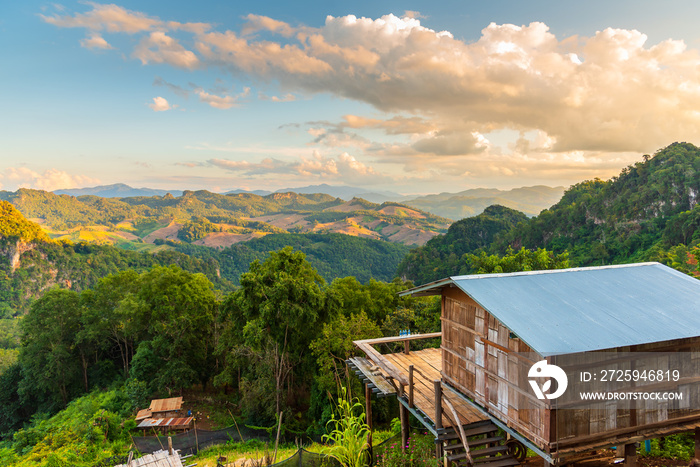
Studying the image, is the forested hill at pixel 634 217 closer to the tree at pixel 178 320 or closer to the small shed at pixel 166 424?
the tree at pixel 178 320

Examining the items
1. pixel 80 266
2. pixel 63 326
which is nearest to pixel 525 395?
pixel 63 326

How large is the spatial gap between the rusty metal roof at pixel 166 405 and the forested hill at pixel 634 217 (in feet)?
118

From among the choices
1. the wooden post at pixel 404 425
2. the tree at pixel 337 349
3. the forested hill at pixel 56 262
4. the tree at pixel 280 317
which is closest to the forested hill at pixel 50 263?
the forested hill at pixel 56 262

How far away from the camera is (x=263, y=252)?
142125 millimetres

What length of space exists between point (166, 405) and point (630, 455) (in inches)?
752

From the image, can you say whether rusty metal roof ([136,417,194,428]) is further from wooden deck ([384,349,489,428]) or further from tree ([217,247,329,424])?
wooden deck ([384,349,489,428])

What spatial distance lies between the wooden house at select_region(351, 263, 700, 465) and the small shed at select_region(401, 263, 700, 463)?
0.02 m

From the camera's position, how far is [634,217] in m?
50.5

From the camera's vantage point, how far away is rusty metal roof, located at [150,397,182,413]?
61.8 ft

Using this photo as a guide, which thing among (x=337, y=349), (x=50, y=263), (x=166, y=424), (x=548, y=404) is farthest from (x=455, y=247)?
(x=50, y=263)

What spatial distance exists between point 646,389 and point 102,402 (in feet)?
79.2

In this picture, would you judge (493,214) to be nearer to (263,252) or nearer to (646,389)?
(263,252)

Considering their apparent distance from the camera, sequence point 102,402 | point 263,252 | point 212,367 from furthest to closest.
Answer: point 263,252, point 212,367, point 102,402

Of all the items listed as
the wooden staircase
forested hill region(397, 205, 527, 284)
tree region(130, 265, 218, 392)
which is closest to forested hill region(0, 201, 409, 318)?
forested hill region(397, 205, 527, 284)
